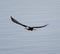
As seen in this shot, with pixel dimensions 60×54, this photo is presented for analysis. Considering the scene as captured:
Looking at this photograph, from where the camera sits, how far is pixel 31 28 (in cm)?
2469

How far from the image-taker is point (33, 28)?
2459cm

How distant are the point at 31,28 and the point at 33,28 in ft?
0.63

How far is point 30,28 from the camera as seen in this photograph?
975 inches

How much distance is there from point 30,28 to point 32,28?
21 cm

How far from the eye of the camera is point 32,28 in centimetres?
2464

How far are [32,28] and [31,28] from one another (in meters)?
0.10

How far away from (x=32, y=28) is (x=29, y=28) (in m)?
0.32

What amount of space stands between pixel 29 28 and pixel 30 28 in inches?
4.5

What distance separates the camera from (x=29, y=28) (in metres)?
24.8

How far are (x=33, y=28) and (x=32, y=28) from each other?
10 cm
